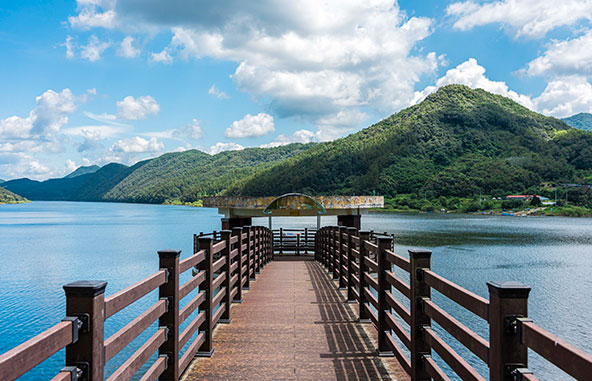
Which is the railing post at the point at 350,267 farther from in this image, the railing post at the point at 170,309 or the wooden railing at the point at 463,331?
the railing post at the point at 170,309

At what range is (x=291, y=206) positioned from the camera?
26016 mm

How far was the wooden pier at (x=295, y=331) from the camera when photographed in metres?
2.14

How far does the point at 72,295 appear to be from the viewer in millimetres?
2184

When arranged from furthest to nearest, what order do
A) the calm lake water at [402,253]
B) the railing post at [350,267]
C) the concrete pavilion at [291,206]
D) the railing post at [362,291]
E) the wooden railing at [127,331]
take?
the concrete pavilion at [291,206]
the calm lake water at [402,253]
the railing post at [350,267]
the railing post at [362,291]
the wooden railing at [127,331]

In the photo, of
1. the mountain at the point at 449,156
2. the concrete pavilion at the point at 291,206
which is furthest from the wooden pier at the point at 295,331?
the mountain at the point at 449,156

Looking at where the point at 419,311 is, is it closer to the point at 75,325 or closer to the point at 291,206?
the point at 75,325

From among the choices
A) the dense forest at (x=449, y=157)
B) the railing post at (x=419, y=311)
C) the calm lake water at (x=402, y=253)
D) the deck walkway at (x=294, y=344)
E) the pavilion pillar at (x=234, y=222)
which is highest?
the dense forest at (x=449, y=157)

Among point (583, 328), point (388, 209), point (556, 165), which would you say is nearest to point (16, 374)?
point (583, 328)

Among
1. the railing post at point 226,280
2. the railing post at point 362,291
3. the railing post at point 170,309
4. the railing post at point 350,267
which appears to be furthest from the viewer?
the railing post at point 350,267

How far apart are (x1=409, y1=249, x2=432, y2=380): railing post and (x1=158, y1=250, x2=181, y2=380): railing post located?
2.06m

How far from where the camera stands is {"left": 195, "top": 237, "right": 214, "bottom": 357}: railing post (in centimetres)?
467

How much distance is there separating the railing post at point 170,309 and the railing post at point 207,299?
1046 millimetres

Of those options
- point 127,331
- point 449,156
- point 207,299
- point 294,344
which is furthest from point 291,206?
point 449,156

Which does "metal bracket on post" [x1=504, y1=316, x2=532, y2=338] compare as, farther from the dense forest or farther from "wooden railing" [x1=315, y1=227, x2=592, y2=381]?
the dense forest
